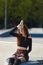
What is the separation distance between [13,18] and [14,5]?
8.55ft

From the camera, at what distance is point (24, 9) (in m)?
44.0

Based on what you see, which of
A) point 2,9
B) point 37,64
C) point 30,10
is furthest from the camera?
point 30,10

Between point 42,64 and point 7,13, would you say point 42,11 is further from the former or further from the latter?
point 42,64

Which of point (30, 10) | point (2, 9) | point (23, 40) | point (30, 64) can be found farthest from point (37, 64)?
point (30, 10)

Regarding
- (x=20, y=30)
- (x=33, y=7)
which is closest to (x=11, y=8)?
(x=33, y=7)

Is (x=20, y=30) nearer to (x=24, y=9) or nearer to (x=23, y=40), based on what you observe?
(x=23, y=40)

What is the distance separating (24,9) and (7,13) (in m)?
2.98

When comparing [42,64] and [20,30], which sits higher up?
[20,30]

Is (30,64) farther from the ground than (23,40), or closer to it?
closer to it

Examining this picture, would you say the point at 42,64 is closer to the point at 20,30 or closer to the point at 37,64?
the point at 37,64

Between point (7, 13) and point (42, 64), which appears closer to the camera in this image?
point (42, 64)

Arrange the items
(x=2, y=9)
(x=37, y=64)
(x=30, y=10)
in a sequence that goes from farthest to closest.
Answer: (x=30, y=10) < (x=2, y=9) < (x=37, y=64)

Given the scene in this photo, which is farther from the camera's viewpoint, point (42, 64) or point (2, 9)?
point (2, 9)

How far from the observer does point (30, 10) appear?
147 feet
